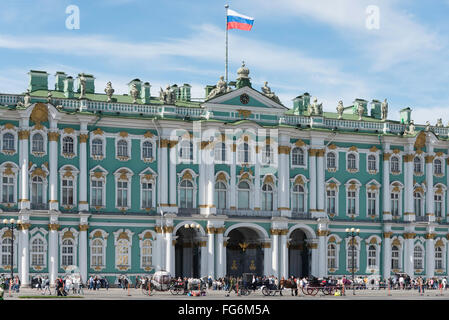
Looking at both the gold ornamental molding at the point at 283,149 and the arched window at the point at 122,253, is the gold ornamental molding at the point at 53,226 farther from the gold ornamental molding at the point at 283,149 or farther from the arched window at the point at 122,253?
the gold ornamental molding at the point at 283,149

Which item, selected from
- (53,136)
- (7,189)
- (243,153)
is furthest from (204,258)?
(7,189)

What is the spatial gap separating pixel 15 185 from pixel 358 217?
1297 inches

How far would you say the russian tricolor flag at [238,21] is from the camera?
3376 inches

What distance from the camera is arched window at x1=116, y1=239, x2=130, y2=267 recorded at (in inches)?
3275

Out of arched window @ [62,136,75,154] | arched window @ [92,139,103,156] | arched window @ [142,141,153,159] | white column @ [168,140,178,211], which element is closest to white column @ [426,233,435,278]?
white column @ [168,140,178,211]

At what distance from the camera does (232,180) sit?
286 feet

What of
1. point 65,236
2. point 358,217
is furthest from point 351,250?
point 65,236

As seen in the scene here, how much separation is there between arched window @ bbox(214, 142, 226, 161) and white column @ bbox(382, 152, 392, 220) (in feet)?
56.0

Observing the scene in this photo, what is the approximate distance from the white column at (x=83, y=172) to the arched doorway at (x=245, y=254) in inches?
604

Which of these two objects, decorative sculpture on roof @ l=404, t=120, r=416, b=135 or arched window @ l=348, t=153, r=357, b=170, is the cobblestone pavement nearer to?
arched window @ l=348, t=153, r=357, b=170

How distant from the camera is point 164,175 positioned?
85.0 meters

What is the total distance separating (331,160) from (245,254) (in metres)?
12.2

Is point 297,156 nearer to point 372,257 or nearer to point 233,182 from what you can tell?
point 233,182
